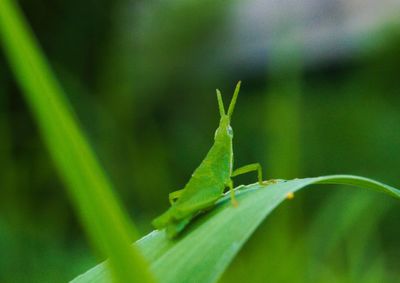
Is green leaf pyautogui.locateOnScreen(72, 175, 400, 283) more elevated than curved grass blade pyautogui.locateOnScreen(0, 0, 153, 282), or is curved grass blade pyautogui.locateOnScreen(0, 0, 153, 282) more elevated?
curved grass blade pyautogui.locateOnScreen(0, 0, 153, 282)

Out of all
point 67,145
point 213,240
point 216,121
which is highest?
point 67,145

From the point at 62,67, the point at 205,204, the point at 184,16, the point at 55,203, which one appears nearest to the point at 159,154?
the point at 55,203

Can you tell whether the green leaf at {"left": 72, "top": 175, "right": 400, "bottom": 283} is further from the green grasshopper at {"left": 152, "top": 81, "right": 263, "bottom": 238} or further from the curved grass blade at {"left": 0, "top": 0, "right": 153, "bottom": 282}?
the curved grass blade at {"left": 0, "top": 0, "right": 153, "bottom": 282}

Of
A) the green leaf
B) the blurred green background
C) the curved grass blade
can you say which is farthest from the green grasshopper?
the blurred green background

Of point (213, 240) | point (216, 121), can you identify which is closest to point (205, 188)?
point (213, 240)

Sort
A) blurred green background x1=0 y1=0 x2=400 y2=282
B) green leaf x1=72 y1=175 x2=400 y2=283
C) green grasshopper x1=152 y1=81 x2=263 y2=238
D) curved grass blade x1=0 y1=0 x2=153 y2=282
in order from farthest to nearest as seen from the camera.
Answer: blurred green background x1=0 y1=0 x2=400 y2=282 < green grasshopper x1=152 y1=81 x2=263 y2=238 < green leaf x1=72 y1=175 x2=400 y2=283 < curved grass blade x1=0 y1=0 x2=153 y2=282

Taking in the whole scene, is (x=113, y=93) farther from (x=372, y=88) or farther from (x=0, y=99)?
(x=372, y=88)

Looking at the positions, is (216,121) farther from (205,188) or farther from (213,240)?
(213,240)
